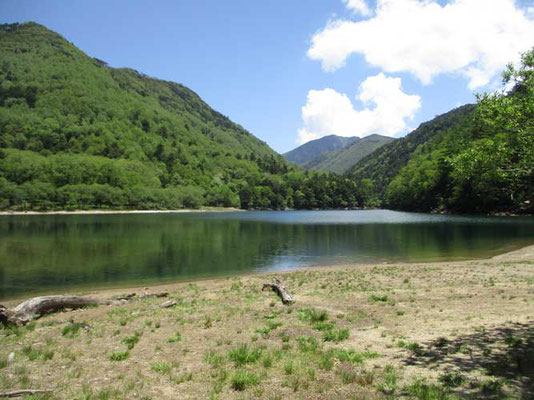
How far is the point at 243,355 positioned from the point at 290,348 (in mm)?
1692

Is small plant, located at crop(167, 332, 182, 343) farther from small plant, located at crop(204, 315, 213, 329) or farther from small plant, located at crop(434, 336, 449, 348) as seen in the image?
small plant, located at crop(434, 336, 449, 348)

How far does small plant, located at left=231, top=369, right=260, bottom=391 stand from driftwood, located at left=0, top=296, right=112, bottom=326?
1165 centimetres

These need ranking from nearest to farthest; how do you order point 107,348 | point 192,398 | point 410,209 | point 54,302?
point 192,398, point 107,348, point 54,302, point 410,209

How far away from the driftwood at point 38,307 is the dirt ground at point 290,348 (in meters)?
0.60

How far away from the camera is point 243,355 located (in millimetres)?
10109

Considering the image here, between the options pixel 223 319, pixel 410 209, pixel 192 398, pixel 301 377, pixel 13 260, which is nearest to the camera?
pixel 192 398

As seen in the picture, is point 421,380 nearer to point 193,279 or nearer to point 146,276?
point 193,279

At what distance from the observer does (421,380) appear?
8430 millimetres

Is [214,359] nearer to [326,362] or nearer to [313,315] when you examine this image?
[326,362]

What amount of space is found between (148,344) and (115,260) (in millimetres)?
32406

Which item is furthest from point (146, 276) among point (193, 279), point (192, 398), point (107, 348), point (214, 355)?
point (192, 398)

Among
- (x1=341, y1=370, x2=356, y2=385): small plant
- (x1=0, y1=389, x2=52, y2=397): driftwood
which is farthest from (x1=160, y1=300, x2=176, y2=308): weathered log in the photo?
(x1=341, y1=370, x2=356, y2=385): small plant

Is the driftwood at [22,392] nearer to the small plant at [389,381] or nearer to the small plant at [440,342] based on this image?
the small plant at [389,381]

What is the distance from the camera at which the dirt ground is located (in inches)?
325
